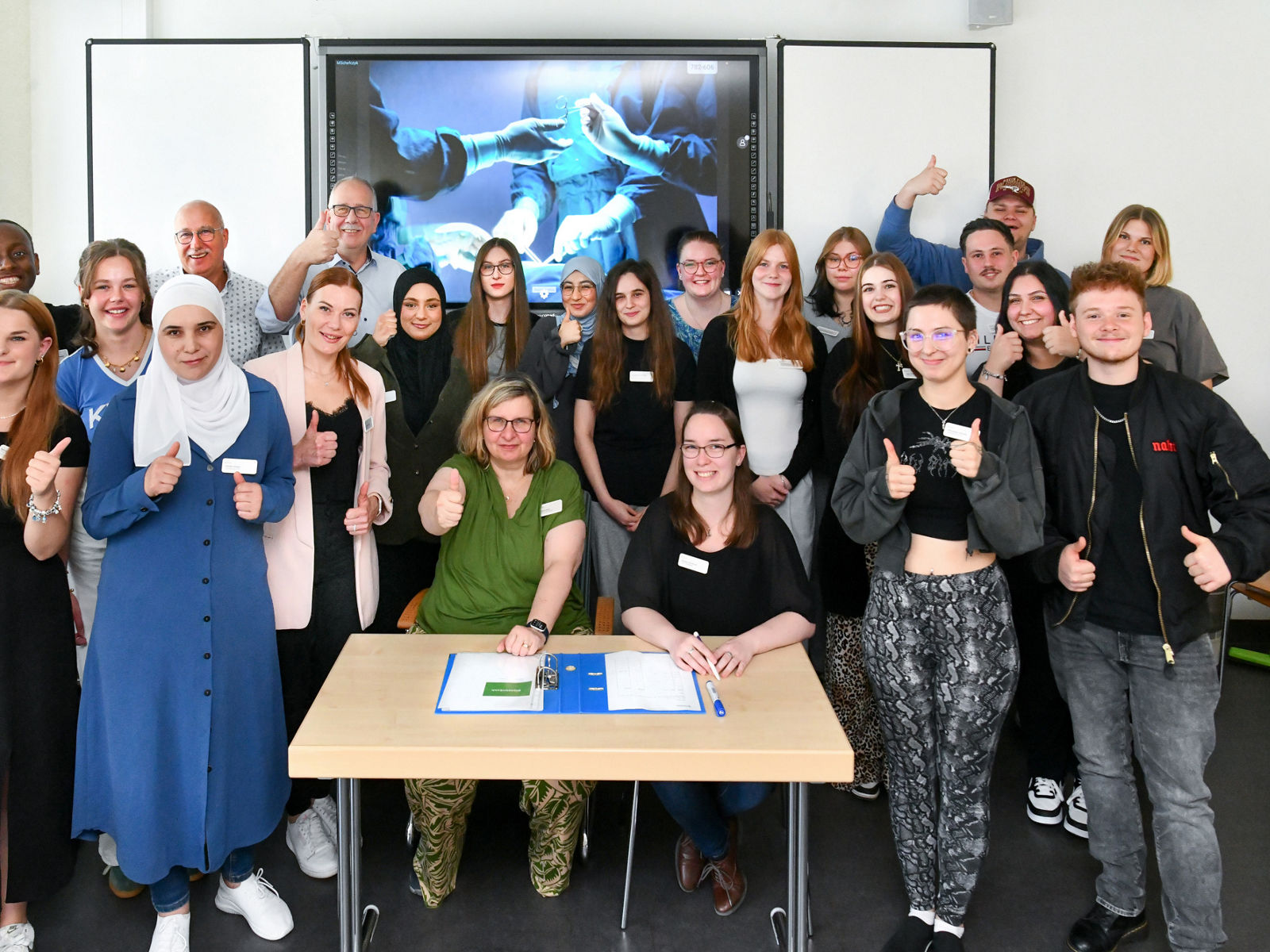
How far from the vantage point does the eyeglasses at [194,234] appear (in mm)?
3158

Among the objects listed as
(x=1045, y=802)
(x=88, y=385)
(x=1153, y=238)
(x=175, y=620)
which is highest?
(x=1153, y=238)

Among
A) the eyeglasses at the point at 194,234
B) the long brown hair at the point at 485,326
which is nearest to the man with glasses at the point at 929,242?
the long brown hair at the point at 485,326

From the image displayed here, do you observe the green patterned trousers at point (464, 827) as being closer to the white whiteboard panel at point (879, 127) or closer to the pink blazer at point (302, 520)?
the pink blazer at point (302, 520)

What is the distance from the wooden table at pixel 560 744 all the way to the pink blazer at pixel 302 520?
447mm

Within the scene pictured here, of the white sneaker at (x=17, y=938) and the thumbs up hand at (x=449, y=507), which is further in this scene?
the thumbs up hand at (x=449, y=507)

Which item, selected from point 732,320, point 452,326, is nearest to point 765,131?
point 732,320

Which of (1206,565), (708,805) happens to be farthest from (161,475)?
(1206,565)

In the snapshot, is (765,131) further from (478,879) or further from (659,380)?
(478,879)

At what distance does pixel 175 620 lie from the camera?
2158 mm

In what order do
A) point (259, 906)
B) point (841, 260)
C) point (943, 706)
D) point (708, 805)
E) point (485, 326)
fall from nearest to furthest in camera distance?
point (943, 706) < point (259, 906) < point (708, 805) < point (485, 326) < point (841, 260)

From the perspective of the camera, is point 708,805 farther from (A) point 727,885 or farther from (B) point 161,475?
(B) point 161,475

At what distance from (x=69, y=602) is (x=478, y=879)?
127 centimetres

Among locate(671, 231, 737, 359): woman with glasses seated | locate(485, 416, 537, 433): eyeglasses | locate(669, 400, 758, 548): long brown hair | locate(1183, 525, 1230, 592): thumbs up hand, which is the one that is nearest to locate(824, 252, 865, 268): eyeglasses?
locate(671, 231, 737, 359): woman with glasses seated

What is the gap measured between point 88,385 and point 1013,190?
3475mm
